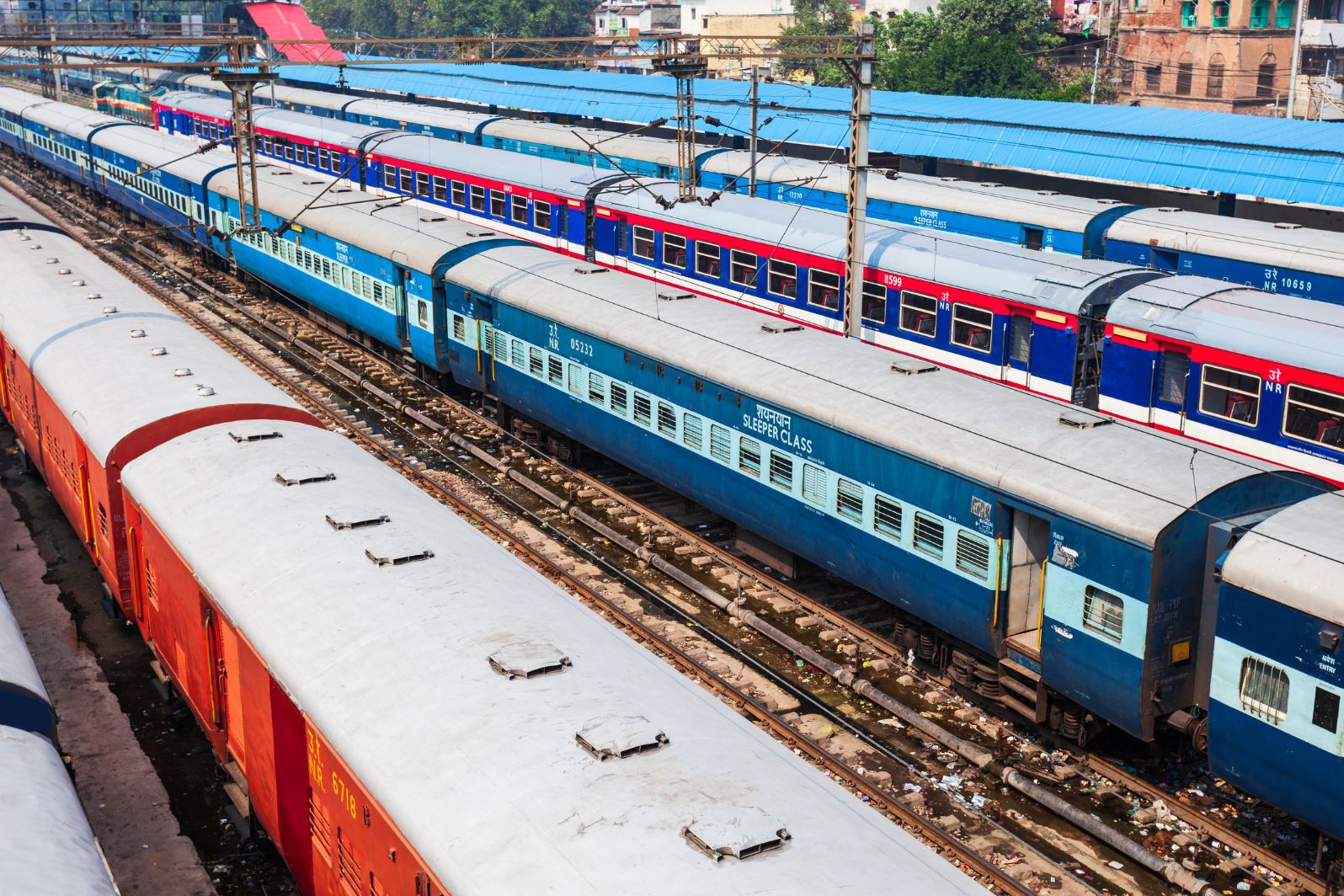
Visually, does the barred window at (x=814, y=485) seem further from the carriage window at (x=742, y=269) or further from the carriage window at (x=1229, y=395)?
the carriage window at (x=742, y=269)

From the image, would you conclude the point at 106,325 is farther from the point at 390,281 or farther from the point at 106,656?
the point at 390,281

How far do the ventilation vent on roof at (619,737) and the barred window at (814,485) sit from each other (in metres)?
8.87

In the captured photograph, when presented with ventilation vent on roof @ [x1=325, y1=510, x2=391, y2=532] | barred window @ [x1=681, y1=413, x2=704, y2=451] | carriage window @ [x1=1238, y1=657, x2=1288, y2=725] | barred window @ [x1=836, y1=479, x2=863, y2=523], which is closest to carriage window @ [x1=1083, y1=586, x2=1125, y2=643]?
carriage window @ [x1=1238, y1=657, x2=1288, y2=725]

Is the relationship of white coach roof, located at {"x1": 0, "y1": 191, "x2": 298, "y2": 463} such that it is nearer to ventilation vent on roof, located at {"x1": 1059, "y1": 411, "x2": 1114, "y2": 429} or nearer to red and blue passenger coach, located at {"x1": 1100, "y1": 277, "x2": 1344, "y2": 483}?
ventilation vent on roof, located at {"x1": 1059, "y1": 411, "x2": 1114, "y2": 429}

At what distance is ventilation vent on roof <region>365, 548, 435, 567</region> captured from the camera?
12211 mm

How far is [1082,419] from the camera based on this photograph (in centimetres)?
1596

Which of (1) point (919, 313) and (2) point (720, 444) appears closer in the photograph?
(2) point (720, 444)

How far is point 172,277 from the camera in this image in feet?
149

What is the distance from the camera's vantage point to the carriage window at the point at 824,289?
2608cm

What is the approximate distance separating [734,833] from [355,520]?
21.5 feet

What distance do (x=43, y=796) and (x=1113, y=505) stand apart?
10404 mm

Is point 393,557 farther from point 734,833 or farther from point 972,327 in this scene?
point 972,327

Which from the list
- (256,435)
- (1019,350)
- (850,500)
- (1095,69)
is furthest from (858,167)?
(1095,69)

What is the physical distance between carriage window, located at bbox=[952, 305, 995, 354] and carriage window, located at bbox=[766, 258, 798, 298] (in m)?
4.40
